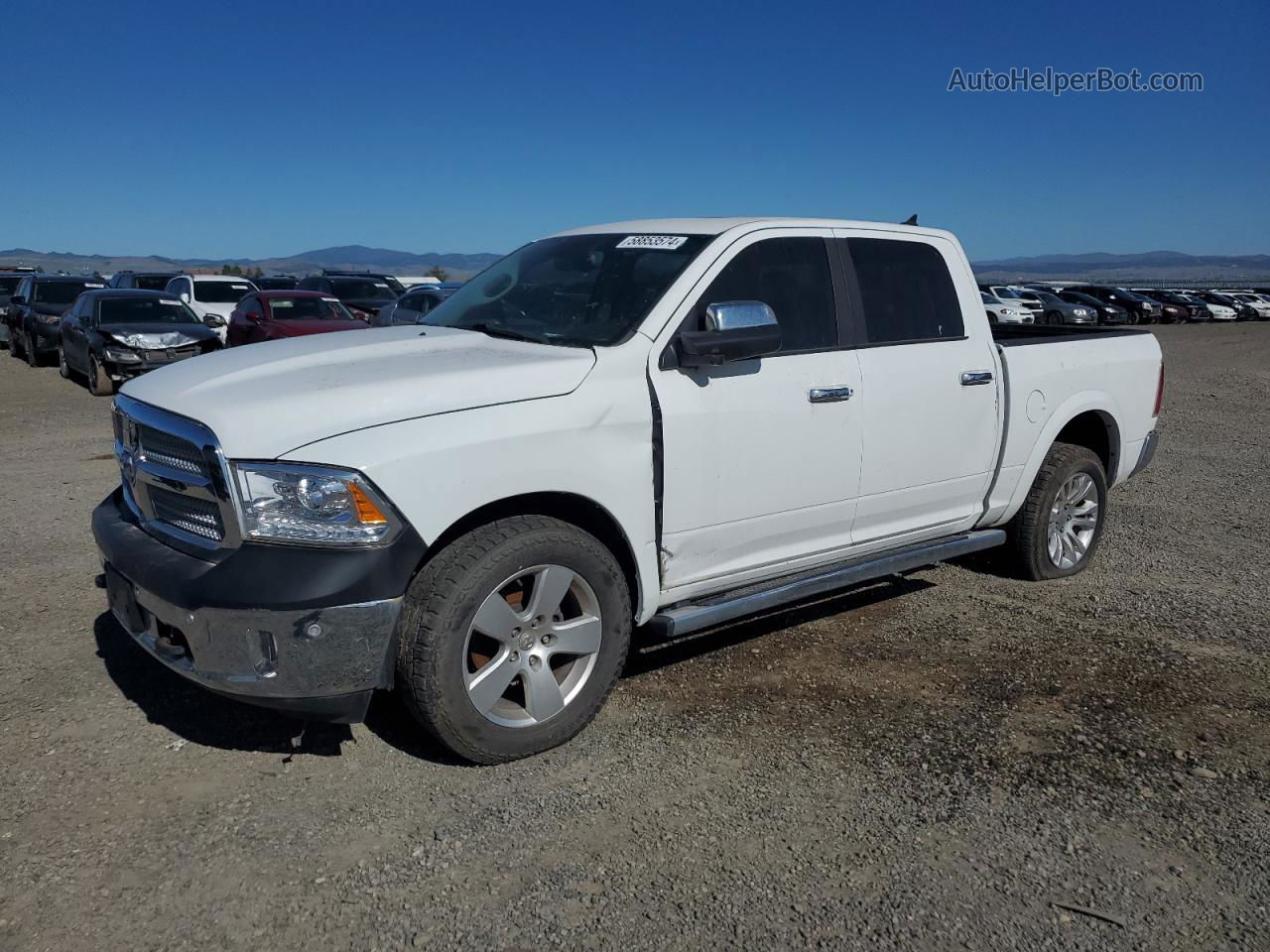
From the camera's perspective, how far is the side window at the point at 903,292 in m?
4.77

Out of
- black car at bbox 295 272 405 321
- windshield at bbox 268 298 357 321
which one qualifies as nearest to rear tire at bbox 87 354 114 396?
windshield at bbox 268 298 357 321

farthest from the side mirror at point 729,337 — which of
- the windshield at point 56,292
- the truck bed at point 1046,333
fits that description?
the windshield at point 56,292

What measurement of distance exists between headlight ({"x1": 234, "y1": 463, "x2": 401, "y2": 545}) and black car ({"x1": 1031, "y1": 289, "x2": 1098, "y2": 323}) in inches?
1423

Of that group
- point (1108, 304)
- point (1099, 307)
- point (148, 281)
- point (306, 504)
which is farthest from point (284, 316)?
point (1108, 304)

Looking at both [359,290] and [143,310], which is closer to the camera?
[143,310]

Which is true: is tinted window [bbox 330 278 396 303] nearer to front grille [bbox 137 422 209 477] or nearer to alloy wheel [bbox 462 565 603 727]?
front grille [bbox 137 422 209 477]

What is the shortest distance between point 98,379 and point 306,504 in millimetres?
13144

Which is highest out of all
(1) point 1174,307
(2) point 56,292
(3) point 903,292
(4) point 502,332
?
(3) point 903,292

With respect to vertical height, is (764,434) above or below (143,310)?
above

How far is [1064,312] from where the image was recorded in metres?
37.3

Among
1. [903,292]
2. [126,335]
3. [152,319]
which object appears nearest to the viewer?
[903,292]

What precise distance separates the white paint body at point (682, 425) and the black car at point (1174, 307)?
45.7m

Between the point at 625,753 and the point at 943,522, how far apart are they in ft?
7.25

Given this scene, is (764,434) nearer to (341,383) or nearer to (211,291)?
(341,383)
